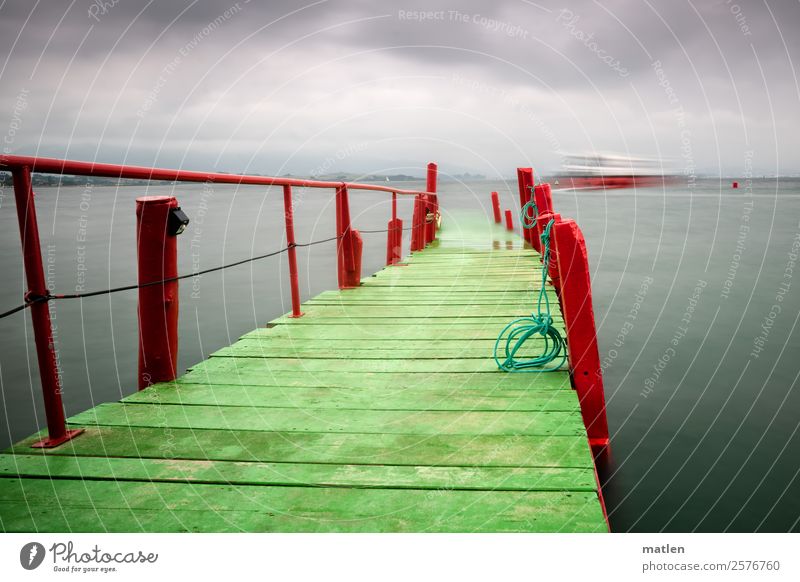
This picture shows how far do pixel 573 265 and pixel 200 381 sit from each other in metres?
1.88

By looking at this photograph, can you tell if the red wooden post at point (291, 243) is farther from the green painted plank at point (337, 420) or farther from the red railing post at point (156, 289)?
the green painted plank at point (337, 420)

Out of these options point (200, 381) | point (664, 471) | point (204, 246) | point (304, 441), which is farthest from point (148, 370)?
point (204, 246)

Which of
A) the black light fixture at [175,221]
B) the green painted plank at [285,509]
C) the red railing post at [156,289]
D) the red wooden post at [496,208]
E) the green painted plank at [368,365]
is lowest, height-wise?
the green painted plank at [285,509]

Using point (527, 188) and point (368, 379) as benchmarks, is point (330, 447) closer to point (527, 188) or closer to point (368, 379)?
point (368, 379)

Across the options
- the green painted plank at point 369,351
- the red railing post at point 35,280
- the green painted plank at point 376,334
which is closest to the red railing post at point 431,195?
the green painted plank at point 376,334

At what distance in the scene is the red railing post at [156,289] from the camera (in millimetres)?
2518

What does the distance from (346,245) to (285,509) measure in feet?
12.9

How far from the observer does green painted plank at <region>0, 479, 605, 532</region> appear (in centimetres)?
155

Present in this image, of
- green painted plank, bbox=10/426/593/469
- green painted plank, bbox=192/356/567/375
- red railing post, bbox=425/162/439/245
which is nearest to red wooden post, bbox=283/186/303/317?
green painted plank, bbox=192/356/567/375

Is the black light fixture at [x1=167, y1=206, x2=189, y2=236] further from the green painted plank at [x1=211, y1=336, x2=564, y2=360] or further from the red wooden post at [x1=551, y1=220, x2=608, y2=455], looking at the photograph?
the red wooden post at [x1=551, y1=220, x2=608, y2=455]

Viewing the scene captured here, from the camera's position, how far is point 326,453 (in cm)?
202

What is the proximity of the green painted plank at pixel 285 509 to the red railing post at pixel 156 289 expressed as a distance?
93 centimetres

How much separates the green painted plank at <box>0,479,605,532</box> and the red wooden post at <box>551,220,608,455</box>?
3.30 ft

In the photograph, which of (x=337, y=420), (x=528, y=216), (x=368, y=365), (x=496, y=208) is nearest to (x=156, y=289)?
(x=337, y=420)
